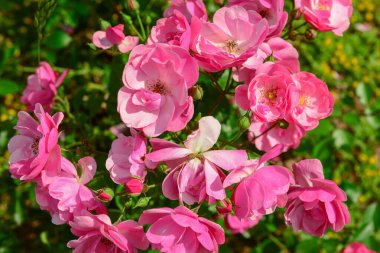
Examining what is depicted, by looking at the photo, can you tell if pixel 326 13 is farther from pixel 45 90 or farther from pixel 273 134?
pixel 45 90

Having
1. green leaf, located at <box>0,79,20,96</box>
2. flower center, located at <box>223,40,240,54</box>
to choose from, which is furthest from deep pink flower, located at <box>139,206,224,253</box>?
green leaf, located at <box>0,79,20,96</box>

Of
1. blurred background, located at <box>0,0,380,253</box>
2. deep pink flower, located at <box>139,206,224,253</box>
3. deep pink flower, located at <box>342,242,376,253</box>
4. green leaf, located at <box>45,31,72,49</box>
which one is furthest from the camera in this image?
green leaf, located at <box>45,31,72,49</box>

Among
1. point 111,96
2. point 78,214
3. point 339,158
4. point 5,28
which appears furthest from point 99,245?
point 5,28

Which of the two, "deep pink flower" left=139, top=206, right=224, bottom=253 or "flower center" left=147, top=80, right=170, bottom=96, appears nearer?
"deep pink flower" left=139, top=206, right=224, bottom=253

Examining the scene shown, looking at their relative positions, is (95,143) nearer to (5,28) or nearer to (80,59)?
(80,59)

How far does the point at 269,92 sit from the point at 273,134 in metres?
0.26

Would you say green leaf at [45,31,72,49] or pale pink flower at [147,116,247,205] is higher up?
pale pink flower at [147,116,247,205]

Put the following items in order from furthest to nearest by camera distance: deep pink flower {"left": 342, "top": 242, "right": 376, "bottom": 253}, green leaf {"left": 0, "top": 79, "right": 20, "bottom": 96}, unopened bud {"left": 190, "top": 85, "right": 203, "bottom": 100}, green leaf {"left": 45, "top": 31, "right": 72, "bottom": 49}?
green leaf {"left": 45, "top": 31, "right": 72, "bottom": 49} → green leaf {"left": 0, "top": 79, "right": 20, "bottom": 96} → deep pink flower {"left": 342, "top": 242, "right": 376, "bottom": 253} → unopened bud {"left": 190, "top": 85, "right": 203, "bottom": 100}

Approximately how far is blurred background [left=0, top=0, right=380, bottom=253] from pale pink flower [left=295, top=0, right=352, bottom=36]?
16 cm

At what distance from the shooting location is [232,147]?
1584 mm

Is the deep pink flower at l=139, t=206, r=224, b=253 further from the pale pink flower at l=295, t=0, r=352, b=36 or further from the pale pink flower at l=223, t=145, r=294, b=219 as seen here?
the pale pink flower at l=295, t=0, r=352, b=36

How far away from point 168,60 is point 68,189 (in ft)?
1.45

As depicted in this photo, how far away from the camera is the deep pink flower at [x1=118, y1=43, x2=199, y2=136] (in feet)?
3.89

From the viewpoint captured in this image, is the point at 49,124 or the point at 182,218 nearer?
the point at 182,218
